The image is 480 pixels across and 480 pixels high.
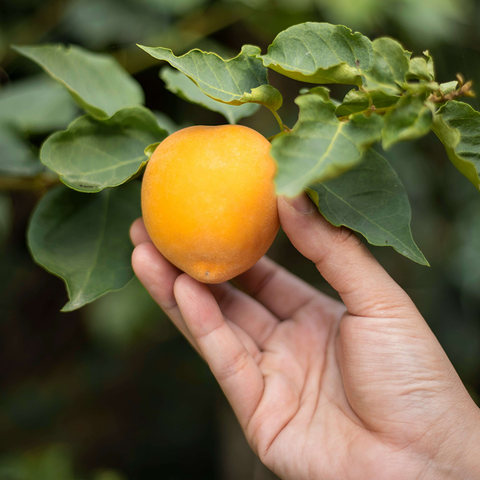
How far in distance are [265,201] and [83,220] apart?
433 millimetres

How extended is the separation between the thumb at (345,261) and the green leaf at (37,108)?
0.71 meters

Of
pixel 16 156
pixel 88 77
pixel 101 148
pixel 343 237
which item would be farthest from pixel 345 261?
pixel 16 156

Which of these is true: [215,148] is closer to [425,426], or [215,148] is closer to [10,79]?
[425,426]

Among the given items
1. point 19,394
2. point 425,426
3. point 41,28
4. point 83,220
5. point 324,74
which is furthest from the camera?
point 19,394

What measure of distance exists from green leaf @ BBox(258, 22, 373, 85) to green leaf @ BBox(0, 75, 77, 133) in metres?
0.68

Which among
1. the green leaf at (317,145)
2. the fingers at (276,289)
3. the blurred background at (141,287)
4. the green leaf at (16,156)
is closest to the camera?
the green leaf at (317,145)

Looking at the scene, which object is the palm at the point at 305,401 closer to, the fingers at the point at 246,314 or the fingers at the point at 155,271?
the fingers at the point at 246,314

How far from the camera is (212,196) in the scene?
589 millimetres

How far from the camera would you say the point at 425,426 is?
73 centimetres

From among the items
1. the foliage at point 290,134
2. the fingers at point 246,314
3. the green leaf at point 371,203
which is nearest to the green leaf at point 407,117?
the foliage at point 290,134

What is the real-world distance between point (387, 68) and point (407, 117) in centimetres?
12

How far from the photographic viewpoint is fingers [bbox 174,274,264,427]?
782 mm

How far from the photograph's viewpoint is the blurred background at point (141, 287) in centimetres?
120

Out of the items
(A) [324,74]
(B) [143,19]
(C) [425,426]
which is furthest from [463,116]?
(B) [143,19]
